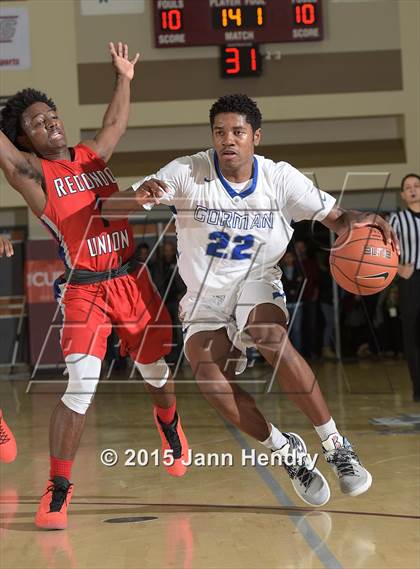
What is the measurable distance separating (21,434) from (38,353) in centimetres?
508

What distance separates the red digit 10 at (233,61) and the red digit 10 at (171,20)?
80 centimetres

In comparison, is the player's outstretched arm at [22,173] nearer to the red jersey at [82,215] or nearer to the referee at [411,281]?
the red jersey at [82,215]

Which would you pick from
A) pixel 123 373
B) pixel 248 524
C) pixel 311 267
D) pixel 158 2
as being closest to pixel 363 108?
pixel 311 267

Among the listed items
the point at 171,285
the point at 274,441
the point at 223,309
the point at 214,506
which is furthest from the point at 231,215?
the point at 171,285

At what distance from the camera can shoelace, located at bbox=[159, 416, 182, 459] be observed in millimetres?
5539

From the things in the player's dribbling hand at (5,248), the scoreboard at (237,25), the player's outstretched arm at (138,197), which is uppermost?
the scoreboard at (237,25)

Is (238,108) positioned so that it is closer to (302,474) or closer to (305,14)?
(302,474)

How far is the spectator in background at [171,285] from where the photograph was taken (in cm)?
1259

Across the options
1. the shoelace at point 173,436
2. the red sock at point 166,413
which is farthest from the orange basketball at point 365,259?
the shoelace at point 173,436

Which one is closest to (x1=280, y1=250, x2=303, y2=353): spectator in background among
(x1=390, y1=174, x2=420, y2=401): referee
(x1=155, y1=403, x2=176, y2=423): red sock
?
(x1=390, y1=174, x2=420, y2=401): referee

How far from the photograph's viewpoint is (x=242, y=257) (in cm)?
460

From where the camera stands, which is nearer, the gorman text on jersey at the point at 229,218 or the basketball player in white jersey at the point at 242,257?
the basketball player in white jersey at the point at 242,257

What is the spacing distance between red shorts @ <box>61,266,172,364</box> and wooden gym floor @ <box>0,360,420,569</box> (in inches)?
46.8

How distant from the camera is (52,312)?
13750 mm
